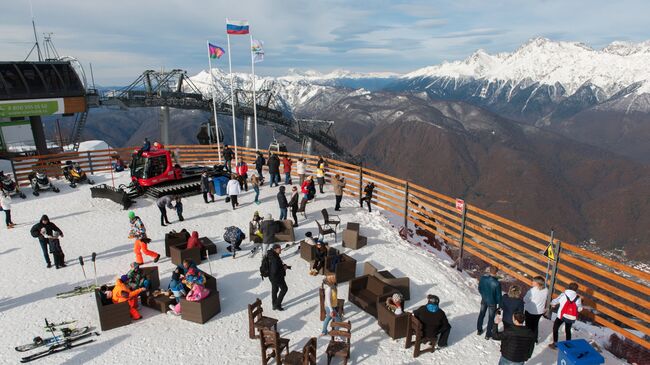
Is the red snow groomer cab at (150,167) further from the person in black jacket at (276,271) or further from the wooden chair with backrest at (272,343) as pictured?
the wooden chair with backrest at (272,343)

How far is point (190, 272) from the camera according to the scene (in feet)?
31.0

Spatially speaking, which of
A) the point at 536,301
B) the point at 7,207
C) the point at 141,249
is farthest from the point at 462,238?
the point at 7,207

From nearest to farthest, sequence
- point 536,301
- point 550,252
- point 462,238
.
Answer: point 536,301 < point 550,252 < point 462,238

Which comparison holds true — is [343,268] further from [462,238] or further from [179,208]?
[179,208]

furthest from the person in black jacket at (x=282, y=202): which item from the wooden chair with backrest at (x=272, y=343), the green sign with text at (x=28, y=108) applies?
the green sign with text at (x=28, y=108)

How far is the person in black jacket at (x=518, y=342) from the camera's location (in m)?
6.69

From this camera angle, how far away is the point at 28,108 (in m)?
26.5

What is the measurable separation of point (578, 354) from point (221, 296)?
836cm

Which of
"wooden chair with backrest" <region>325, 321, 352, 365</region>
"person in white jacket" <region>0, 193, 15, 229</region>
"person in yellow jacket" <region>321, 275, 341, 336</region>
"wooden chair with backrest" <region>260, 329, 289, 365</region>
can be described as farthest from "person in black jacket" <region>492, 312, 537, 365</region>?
"person in white jacket" <region>0, 193, 15, 229</region>

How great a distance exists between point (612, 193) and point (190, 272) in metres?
234

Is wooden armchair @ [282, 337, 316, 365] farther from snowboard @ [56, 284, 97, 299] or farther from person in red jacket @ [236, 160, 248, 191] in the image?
person in red jacket @ [236, 160, 248, 191]

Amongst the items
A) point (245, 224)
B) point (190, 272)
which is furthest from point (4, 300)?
point (245, 224)

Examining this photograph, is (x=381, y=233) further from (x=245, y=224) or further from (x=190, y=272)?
(x=190, y=272)

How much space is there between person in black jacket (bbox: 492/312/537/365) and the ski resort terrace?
155cm
